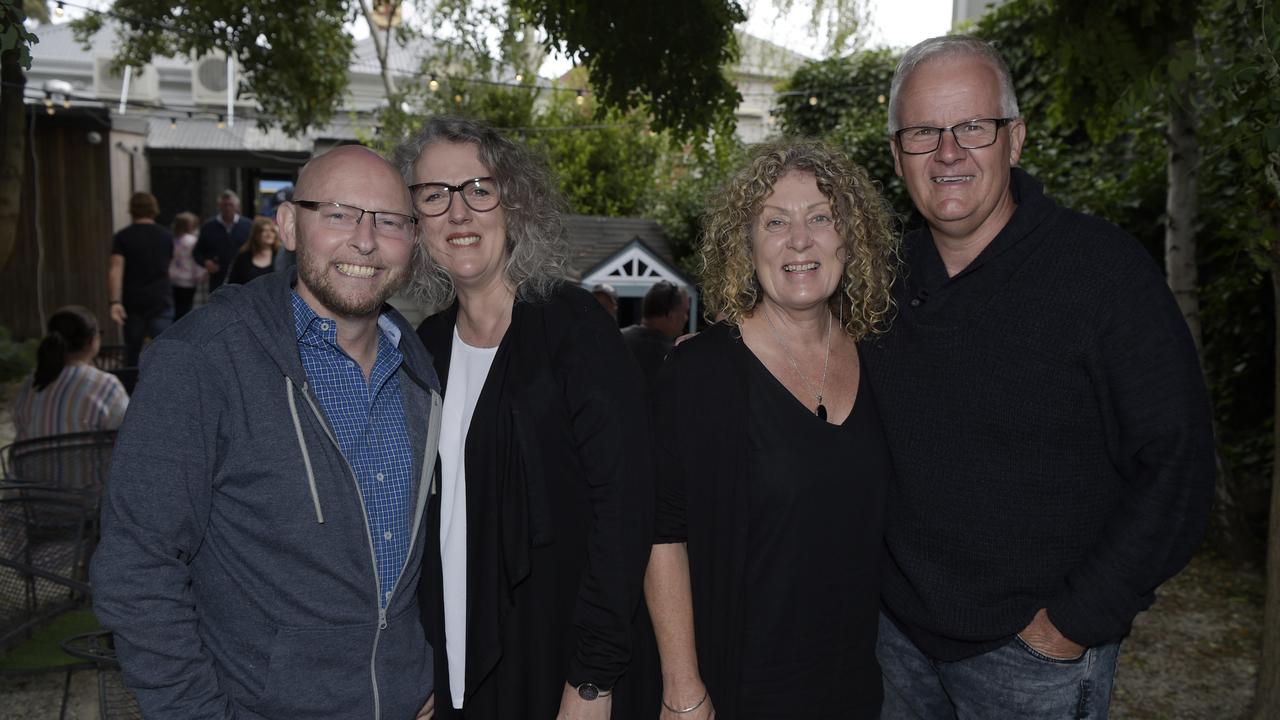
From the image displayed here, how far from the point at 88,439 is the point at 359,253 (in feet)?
11.4

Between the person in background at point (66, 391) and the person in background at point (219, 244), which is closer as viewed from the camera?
the person in background at point (66, 391)

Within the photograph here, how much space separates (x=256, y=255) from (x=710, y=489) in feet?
23.3

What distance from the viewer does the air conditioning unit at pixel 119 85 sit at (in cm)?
2153

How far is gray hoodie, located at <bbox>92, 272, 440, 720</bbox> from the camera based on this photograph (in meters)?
1.78

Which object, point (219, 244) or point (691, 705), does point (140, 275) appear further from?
point (691, 705)

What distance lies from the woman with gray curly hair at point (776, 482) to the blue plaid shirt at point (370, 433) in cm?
59

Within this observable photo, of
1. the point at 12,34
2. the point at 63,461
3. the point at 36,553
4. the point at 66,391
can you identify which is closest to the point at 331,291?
the point at 12,34

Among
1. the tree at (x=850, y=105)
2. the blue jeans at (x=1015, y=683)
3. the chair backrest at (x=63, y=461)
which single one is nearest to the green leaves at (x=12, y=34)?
the blue jeans at (x=1015, y=683)

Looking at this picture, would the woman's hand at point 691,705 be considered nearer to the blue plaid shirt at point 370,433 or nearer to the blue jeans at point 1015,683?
the blue jeans at point 1015,683

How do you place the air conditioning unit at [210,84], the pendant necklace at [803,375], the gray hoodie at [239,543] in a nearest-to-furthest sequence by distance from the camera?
the gray hoodie at [239,543], the pendant necklace at [803,375], the air conditioning unit at [210,84]

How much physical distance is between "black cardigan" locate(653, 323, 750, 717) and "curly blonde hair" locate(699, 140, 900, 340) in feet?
0.72

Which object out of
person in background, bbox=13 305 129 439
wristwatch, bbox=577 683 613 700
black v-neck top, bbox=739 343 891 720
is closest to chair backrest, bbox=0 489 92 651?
person in background, bbox=13 305 129 439

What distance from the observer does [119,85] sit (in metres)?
22.1

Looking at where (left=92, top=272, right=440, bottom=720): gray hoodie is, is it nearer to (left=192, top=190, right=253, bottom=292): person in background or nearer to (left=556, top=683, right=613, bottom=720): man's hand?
(left=556, top=683, right=613, bottom=720): man's hand
